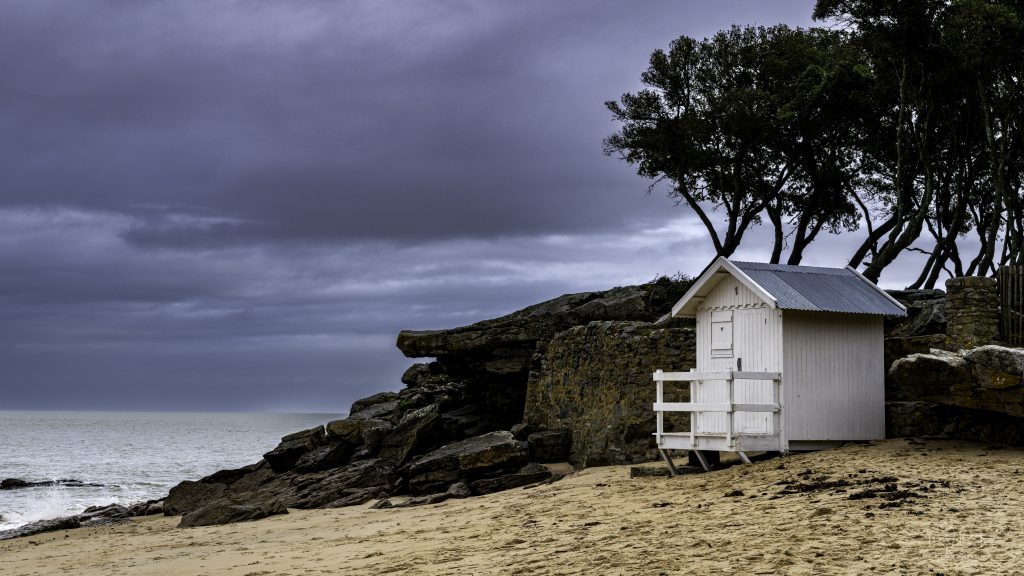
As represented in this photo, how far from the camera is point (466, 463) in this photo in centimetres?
2150

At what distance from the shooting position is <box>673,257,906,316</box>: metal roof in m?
17.7

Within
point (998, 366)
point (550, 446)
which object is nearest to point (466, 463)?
point (550, 446)

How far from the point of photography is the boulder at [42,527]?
81.3ft

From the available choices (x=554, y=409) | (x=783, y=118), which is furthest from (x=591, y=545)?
(x=783, y=118)

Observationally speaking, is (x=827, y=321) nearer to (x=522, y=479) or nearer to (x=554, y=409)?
(x=522, y=479)

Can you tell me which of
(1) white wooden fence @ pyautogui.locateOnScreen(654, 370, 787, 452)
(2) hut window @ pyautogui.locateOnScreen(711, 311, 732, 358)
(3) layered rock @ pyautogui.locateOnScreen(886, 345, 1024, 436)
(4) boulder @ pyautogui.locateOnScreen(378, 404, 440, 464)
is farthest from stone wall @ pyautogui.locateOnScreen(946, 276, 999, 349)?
(4) boulder @ pyautogui.locateOnScreen(378, 404, 440, 464)

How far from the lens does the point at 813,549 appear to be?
10195 mm

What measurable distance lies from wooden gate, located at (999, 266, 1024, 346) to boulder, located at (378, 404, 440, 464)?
1307 cm

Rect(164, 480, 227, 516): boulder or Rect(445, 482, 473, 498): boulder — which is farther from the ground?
Rect(445, 482, 473, 498): boulder

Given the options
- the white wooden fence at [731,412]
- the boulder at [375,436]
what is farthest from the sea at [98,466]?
the white wooden fence at [731,412]

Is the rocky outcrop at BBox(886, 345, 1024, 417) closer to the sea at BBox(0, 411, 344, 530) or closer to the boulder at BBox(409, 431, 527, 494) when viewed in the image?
the boulder at BBox(409, 431, 527, 494)

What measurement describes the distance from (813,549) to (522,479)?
1110 centimetres

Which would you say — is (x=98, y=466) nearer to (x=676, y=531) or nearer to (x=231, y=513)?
(x=231, y=513)

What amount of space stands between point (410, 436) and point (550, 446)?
389 cm
